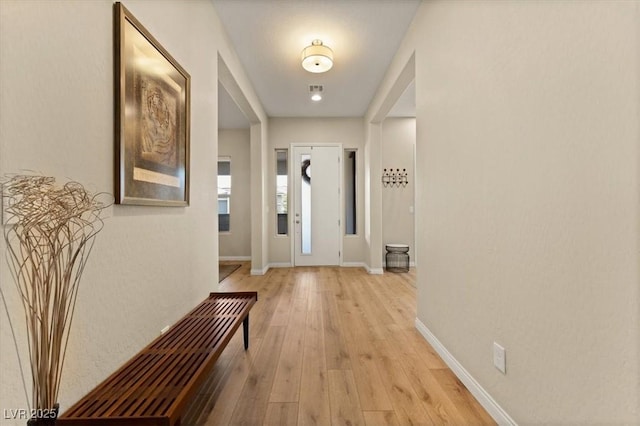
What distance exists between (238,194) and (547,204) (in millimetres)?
6337

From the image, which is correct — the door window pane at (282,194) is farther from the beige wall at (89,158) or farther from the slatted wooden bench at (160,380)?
the slatted wooden bench at (160,380)

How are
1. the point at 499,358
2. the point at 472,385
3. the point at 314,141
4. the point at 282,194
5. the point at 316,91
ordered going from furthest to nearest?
the point at 282,194, the point at 314,141, the point at 316,91, the point at 472,385, the point at 499,358

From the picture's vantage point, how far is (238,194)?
6891 mm

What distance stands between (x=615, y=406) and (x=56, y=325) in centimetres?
174

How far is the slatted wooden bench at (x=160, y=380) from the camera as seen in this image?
1.02 m

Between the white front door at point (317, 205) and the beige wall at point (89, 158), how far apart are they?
380cm

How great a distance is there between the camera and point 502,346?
1484 mm

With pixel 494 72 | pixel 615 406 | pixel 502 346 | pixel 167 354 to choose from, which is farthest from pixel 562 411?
pixel 167 354

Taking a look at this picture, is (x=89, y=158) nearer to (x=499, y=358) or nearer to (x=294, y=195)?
(x=499, y=358)

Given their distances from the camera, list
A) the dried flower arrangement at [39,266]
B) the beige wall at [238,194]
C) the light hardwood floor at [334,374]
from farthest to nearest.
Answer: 1. the beige wall at [238,194]
2. the light hardwood floor at [334,374]
3. the dried flower arrangement at [39,266]

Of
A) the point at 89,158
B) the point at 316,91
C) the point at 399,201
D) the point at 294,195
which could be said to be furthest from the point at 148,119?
the point at 399,201

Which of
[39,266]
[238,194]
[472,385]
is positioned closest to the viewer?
[39,266]

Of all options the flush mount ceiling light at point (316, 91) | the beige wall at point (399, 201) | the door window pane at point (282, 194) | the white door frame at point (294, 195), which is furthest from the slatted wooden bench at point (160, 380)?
the beige wall at point (399, 201)

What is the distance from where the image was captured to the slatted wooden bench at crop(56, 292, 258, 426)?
102 centimetres
